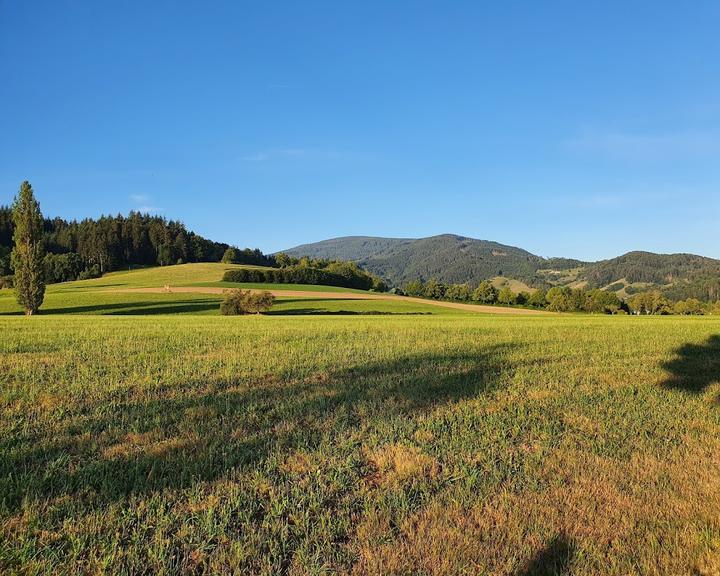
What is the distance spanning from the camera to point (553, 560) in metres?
3.59

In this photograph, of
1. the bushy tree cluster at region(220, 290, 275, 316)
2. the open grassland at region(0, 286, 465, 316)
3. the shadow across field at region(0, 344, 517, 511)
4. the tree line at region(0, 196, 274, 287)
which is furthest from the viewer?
the tree line at region(0, 196, 274, 287)

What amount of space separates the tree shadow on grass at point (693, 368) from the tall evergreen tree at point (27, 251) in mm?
59247

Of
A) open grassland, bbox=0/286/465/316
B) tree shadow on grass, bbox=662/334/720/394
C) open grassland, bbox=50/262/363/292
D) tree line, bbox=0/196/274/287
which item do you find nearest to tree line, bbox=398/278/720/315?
open grassland, bbox=50/262/363/292

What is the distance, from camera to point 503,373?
11383 mm

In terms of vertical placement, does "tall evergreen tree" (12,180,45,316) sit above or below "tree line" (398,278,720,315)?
A: above

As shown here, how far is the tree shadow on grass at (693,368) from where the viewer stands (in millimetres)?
10352

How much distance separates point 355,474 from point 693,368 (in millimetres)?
11966

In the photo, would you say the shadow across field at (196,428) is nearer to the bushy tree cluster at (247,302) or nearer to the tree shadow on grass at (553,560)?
the tree shadow on grass at (553,560)

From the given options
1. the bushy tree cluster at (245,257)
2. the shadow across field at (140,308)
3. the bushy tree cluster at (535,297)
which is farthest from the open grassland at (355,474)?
the bushy tree cluster at (245,257)

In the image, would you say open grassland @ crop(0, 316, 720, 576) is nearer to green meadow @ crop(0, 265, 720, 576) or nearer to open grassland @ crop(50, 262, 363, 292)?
green meadow @ crop(0, 265, 720, 576)

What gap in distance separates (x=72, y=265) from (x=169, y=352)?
12822 centimetres

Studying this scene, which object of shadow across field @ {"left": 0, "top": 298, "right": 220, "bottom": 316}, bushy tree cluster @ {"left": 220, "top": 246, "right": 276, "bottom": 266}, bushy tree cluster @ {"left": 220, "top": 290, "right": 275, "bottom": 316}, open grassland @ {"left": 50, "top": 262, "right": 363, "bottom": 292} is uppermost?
bushy tree cluster @ {"left": 220, "top": 246, "right": 276, "bottom": 266}

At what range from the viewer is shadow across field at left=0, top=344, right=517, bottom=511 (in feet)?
15.7

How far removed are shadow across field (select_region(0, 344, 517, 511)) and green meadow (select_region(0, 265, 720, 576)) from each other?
1.4 inches
